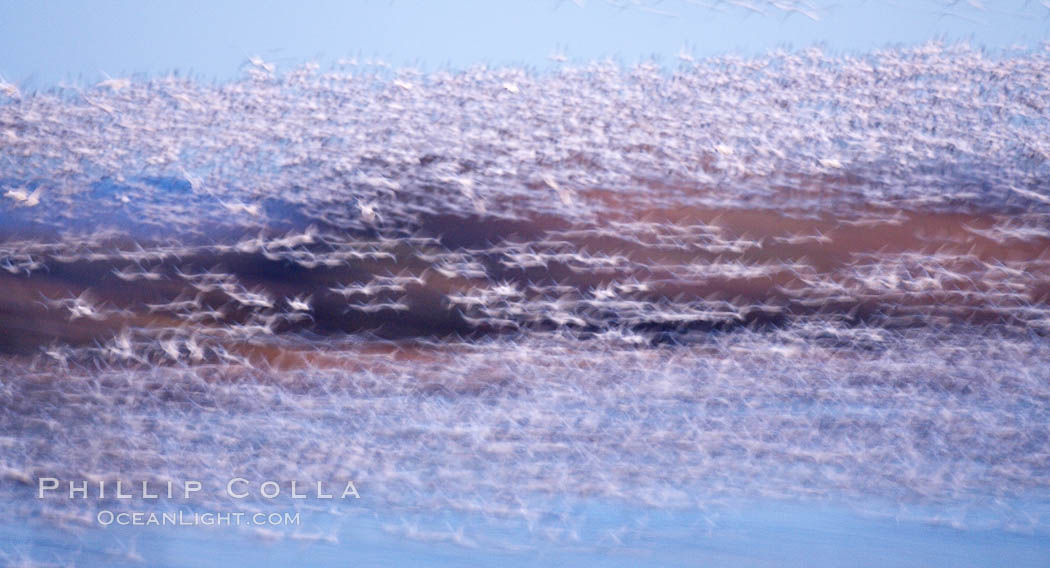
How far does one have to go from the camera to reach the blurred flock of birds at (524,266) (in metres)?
0.75

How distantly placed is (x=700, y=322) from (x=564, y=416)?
0.15 meters

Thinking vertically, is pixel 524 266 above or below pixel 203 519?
above

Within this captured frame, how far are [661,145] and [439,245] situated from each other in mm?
227

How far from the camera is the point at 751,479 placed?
0.72 meters

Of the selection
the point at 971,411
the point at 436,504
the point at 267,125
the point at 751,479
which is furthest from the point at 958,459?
the point at 267,125

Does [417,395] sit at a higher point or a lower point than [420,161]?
lower

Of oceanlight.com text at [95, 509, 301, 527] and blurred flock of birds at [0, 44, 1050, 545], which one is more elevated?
blurred flock of birds at [0, 44, 1050, 545]

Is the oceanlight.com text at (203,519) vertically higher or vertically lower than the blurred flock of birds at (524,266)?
lower

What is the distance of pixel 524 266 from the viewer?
787 mm

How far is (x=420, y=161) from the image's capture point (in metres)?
0.79

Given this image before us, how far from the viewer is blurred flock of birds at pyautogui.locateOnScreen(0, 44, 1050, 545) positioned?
0.75 metres

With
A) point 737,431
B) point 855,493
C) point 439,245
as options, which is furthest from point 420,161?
point 855,493

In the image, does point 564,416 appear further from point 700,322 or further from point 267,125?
point 267,125

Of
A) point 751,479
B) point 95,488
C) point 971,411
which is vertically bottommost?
point 95,488
